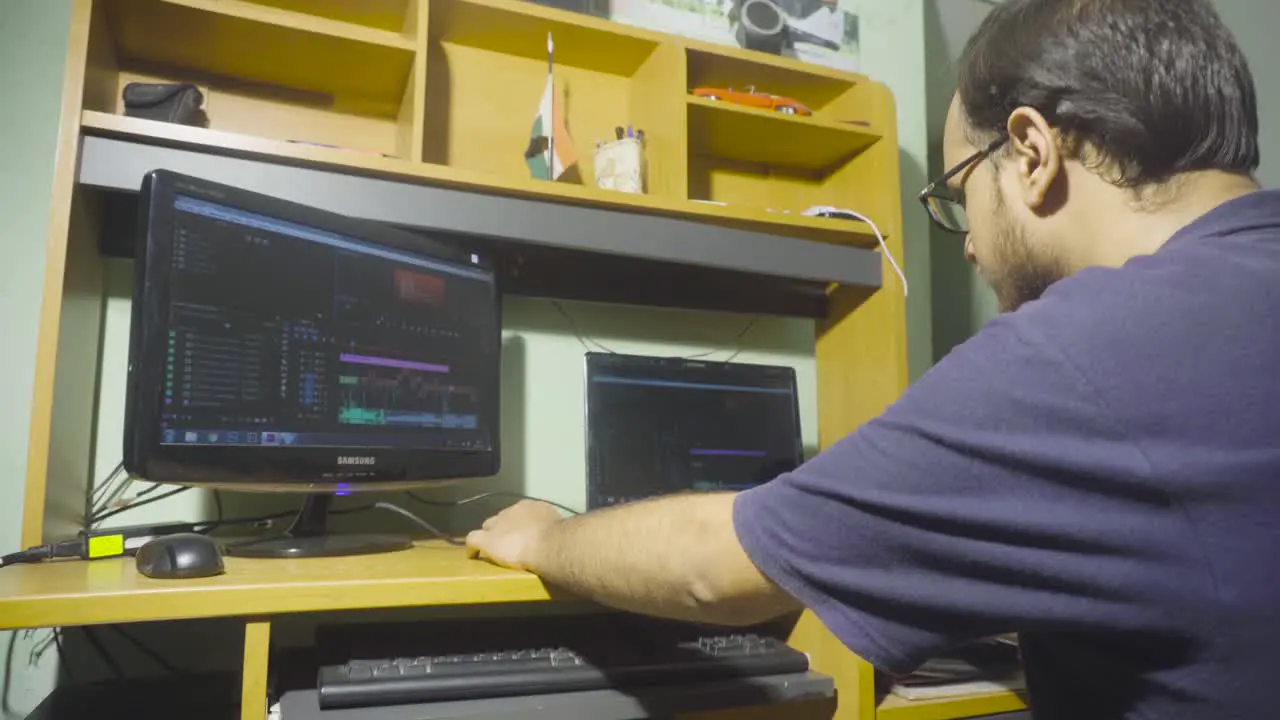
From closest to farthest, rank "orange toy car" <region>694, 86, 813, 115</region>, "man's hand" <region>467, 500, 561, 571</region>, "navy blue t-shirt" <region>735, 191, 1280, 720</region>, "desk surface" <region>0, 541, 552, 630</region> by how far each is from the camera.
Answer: "navy blue t-shirt" <region>735, 191, 1280, 720</region>, "desk surface" <region>0, 541, 552, 630</region>, "man's hand" <region>467, 500, 561, 571</region>, "orange toy car" <region>694, 86, 813, 115</region>

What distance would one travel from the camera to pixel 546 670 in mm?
901

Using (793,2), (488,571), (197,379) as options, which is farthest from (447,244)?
(793,2)

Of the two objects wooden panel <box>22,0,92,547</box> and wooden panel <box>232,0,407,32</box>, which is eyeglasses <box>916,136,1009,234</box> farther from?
wooden panel <box>22,0,92,547</box>

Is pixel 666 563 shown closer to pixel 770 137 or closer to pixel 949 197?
pixel 949 197

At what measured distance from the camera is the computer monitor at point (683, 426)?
132 cm

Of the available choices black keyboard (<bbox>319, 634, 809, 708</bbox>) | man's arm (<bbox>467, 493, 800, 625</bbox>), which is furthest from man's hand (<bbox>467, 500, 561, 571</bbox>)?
black keyboard (<bbox>319, 634, 809, 708</bbox>)

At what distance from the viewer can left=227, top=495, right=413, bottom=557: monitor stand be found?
0.96 m

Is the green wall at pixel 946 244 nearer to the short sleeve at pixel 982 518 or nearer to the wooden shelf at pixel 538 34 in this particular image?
the wooden shelf at pixel 538 34

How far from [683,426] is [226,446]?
725 mm

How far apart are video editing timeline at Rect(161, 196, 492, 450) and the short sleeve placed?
2.17 feet

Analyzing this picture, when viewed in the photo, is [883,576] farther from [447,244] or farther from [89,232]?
[89,232]

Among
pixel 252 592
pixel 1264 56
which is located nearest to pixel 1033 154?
pixel 252 592

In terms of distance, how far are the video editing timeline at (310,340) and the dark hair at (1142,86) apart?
811 mm

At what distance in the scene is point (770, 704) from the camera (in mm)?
983
